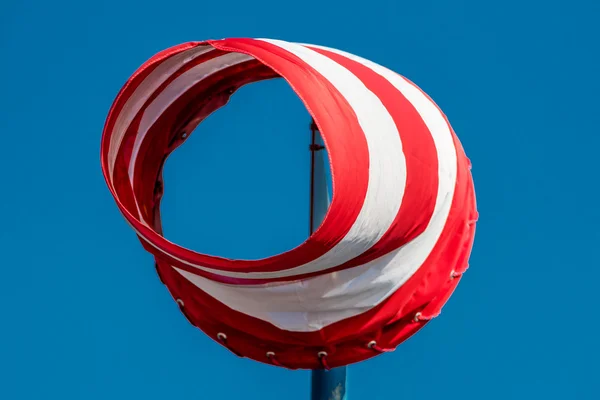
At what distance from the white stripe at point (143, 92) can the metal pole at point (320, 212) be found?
1.96 feet

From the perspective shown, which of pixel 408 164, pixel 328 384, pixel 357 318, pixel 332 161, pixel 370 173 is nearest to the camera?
pixel 332 161

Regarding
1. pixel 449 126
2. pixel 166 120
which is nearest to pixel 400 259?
pixel 449 126

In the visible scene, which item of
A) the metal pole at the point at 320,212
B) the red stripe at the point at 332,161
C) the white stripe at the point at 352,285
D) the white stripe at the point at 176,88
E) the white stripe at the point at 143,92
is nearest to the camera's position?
→ the red stripe at the point at 332,161

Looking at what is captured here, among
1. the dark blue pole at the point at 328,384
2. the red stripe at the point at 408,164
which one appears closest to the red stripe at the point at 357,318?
the red stripe at the point at 408,164

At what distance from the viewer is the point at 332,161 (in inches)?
202

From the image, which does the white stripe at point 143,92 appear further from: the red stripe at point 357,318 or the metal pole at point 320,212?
the metal pole at point 320,212

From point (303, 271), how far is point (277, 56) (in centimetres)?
68

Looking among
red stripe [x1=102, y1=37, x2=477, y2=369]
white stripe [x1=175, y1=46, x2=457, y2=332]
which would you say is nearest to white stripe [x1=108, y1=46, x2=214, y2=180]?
red stripe [x1=102, y1=37, x2=477, y2=369]

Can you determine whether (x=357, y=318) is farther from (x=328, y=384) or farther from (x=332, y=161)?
(x=332, y=161)

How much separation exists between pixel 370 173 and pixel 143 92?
3.39 feet

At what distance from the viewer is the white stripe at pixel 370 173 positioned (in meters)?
5.36

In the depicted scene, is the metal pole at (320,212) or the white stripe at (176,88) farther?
the metal pole at (320,212)

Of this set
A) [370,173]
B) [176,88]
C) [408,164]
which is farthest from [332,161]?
[176,88]

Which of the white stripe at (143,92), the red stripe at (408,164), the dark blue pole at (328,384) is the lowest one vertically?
the dark blue pole at (328,384)
